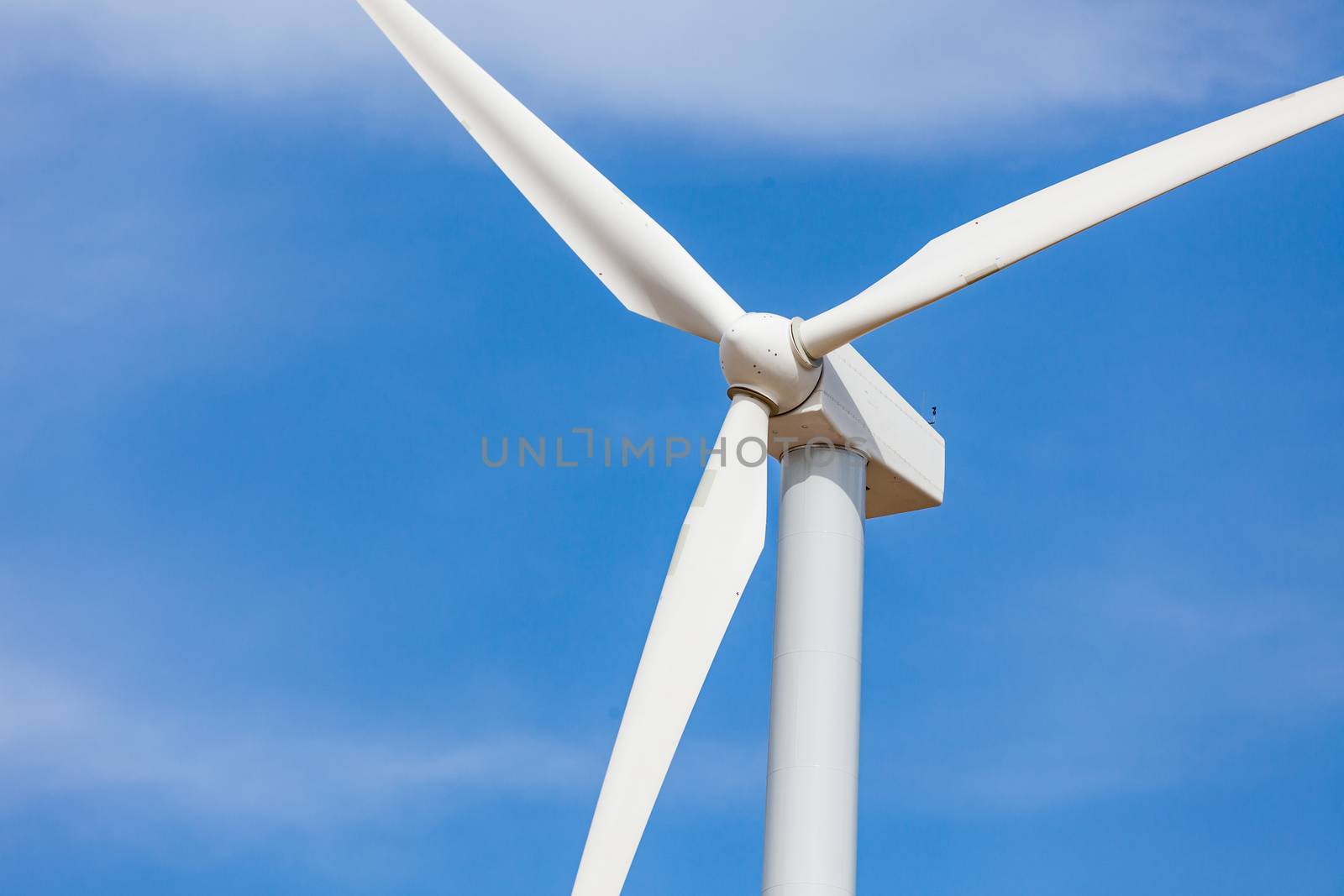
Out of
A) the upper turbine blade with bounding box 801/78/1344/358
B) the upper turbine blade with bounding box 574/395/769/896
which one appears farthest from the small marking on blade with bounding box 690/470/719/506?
the upper turbine blade with bounding box 801/78/1344/358

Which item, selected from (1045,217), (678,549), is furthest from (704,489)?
(1045,217)

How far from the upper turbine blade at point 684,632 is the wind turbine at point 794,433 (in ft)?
0.06

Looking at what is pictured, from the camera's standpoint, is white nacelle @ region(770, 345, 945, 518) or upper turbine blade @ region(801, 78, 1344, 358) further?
white nacelle @ region(770, 345, 945, 518)

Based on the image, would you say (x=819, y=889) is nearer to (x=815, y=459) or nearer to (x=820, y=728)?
(x=820, y=728)

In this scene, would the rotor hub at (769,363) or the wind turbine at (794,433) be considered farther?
the rotor hub at (769,363)

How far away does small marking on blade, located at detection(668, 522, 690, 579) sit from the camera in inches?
703

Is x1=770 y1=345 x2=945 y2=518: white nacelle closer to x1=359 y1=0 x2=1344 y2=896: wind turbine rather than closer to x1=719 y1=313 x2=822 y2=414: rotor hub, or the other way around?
x1=359 y1=0 x2=1344 y2=896: wind turbine

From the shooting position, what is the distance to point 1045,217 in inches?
748

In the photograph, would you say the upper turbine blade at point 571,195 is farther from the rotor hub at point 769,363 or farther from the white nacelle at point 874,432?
the white nacelle at point 874,432

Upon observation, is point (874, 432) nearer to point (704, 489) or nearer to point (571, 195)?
point (704, 489)

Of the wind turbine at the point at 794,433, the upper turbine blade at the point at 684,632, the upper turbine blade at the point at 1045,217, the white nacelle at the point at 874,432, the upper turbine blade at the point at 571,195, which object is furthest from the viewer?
the upper turbine blade at the point at 571,195

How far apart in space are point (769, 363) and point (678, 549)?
223 centimetres

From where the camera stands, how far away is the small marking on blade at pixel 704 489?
717 inches

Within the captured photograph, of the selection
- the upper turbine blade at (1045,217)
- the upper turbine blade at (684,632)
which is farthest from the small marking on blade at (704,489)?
the upper turbine blade at (1045,217)
